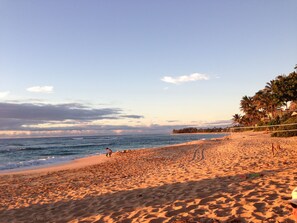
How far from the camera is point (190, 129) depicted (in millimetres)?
197000

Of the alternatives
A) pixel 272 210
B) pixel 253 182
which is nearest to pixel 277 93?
pixel 253 182

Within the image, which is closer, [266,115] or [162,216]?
[162,216]

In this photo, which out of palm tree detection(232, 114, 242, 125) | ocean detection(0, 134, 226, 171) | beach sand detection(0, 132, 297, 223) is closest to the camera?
beach sand detection(0, 132, 297, 223)

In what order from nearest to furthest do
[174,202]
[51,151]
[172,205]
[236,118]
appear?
1. [172,205]
2. [174,202]
3. [51,151]
4. [236,118]

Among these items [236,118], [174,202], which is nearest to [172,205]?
[174,202]

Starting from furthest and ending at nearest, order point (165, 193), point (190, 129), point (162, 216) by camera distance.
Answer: point (190, 129)
point (165, 193)
point (162, 216)

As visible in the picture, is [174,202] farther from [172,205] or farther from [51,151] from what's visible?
[51,151]

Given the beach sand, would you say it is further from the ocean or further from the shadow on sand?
the ocean

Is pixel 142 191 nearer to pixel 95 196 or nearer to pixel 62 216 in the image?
pixel 95 196

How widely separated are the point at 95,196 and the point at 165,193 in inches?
103

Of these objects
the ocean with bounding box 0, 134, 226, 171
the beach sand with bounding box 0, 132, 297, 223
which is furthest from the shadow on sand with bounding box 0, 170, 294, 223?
the ocean with bounding box 0, 134, 226, 171

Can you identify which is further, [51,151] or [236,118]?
[236,118]

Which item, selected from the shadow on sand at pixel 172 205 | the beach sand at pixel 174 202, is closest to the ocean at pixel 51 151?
the beach sand at pixel 174 202

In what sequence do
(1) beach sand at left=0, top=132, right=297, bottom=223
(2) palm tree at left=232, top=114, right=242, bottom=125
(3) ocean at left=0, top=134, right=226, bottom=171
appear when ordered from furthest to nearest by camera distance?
(2) palm tree at left=232, top=114, right=242, bottom=125 < (3) ocean at left=0, top=134, right=226, bottom=171 < (1) beach sand at left=0, top=132, right=297, bottom=223
